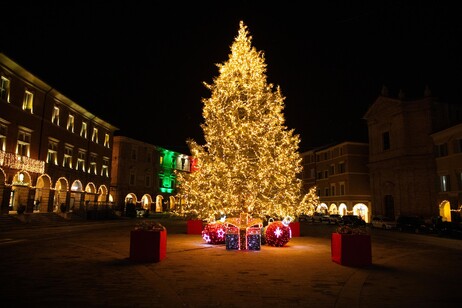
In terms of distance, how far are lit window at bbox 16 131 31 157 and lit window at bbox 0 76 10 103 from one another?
3190 millimetres

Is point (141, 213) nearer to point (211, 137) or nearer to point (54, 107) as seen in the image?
point (54, 107)

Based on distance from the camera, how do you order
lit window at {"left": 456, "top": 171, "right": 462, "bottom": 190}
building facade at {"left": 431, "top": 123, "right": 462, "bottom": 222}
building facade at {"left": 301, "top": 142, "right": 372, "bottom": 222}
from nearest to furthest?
lit window at {"left": 456, "top": 171, "right": 462, "bottom": 190} < building facade at {"left": 431, "top": 123, "right": 462, "bottom": 222} < building facade at {"left": 301, "top": 142, "right": 372, "bottom": 222}

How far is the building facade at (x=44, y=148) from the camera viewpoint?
1123 inches

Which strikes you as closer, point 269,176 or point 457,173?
point 269,176

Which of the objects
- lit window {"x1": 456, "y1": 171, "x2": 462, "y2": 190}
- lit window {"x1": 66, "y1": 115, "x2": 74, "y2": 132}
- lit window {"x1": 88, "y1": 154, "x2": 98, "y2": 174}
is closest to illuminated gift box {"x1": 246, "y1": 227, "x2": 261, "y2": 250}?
lit window {"x1": 456, "y1": 171, "x2": 462, "y2": 190}

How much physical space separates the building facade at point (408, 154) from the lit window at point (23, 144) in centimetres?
3884

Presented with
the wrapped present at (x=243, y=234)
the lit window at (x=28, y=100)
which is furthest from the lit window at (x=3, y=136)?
the wrapped present at (x=243, y=234)

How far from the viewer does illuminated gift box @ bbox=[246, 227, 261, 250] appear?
15719 millimetres

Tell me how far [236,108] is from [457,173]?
27.4 metres

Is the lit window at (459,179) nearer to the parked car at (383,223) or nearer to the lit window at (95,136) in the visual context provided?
the parked car at (383,223)

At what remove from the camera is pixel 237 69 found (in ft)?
62.5

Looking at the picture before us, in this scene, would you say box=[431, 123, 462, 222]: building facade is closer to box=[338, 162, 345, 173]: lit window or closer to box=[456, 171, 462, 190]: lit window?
box=[456, 171, 462, 190]: lit window

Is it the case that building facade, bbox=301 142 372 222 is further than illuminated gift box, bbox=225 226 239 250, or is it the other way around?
building facade, bbox=301 142 372 222

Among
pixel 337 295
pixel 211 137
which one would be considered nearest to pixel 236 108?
pixel 211 137
